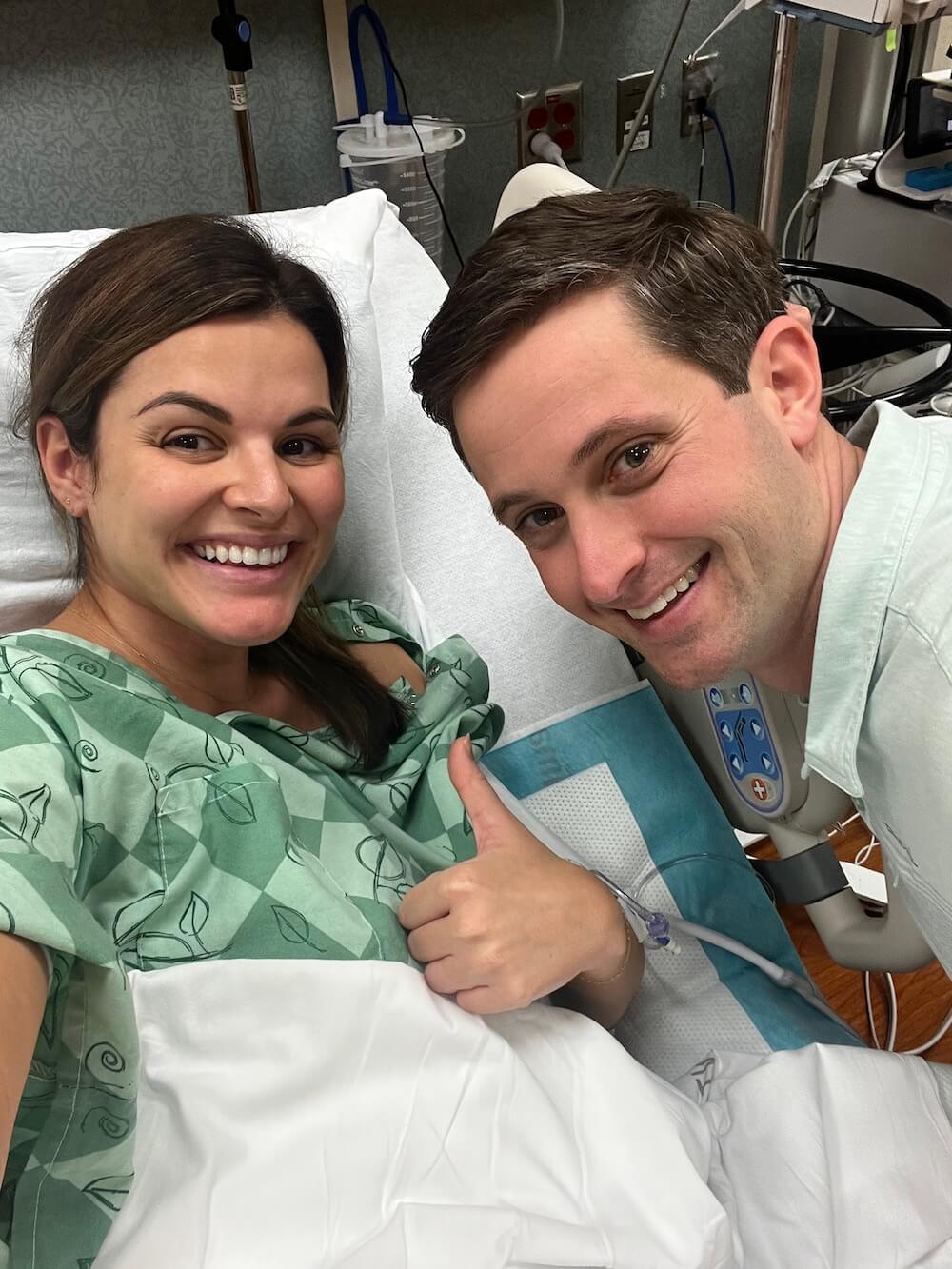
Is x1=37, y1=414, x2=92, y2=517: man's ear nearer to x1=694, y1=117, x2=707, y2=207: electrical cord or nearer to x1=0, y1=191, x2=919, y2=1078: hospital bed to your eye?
x1=0, y1=191, x2=919, y2=1078: hospital bed

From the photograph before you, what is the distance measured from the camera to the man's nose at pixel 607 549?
800 mm

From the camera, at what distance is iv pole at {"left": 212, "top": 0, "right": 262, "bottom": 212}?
1.40 metres

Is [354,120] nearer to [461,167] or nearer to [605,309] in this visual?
[461,167]

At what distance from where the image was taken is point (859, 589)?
→ 782mm

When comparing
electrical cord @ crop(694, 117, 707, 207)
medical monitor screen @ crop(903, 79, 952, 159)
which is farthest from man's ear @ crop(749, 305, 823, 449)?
electrical cord @ crop(694, 117, 707, 207)

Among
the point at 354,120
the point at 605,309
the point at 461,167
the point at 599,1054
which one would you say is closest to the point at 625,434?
the point at 605,309

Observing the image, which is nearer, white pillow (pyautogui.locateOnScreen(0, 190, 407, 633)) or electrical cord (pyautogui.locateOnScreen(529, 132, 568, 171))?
white pillow (pyautogui.locateOnScreen(0, 190, 407, 633))

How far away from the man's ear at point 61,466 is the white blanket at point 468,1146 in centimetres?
44

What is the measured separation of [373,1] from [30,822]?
4.96 feet

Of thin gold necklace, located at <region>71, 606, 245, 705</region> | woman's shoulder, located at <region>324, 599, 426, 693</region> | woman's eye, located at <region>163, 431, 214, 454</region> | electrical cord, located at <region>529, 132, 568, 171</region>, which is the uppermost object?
→ electrical cord, located at <region>529, 132, 568, 171</region>

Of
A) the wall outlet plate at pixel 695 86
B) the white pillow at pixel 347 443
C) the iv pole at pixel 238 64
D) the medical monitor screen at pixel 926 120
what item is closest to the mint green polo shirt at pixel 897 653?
the white pillow at pixel 347 443

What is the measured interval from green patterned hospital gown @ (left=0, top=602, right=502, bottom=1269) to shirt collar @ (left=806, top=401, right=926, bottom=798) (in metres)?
0.40

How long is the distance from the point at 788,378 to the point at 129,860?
67cm

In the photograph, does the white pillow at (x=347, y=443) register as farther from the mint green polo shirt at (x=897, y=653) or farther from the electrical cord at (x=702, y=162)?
the electrical cord at (x=702, y=162)
